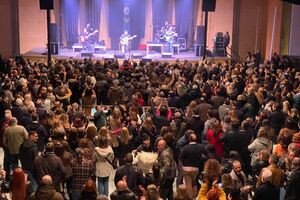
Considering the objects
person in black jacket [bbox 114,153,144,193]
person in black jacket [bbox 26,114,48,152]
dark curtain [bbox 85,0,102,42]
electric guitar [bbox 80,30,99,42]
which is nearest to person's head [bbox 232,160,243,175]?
person in black jacket [bbox 114,153,144,193]

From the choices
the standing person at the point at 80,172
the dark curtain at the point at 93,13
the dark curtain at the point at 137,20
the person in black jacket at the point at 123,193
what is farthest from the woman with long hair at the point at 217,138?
the dark curtain at the point at 93,13

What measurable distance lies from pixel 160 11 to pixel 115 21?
2367 mm

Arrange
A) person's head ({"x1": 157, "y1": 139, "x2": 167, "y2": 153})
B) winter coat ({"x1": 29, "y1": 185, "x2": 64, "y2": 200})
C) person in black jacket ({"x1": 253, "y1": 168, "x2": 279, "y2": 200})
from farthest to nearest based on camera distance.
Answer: person's head ({"x1": 157, "y1": 139, "x2": 167, "y2": 153})
person in black jacket ({"x1": 253, "y1": 168, "x2": 279, "y2": 200})
winter coat ({"x1": 29, "y1": 185, "x2": 64, "y2": 200})

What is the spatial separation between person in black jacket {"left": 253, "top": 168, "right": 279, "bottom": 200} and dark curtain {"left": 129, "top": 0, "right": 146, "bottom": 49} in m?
21.0

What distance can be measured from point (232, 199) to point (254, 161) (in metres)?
1.95

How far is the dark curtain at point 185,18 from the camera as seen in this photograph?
2764 centimetres

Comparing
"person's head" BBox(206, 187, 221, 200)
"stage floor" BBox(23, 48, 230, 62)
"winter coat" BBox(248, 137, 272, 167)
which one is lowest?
"person's head" BBox(206, 187, 221, 200)

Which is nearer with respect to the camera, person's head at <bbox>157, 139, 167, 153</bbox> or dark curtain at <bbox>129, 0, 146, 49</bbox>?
person's head at <bbox>157, 139, 167, 153</bbox>

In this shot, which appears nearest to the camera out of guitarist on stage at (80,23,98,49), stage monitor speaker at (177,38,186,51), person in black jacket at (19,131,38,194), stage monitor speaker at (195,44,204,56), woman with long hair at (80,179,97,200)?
woman with long hair at (80,179,97,200)

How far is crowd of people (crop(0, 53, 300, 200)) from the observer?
24.0 feet

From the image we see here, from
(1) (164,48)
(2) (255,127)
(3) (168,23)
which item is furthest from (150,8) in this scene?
(2) (255,127)

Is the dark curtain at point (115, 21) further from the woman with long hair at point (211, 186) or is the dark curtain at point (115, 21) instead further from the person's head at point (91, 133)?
the woman with long hair at point (211, 186)

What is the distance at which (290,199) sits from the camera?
745 centimetres

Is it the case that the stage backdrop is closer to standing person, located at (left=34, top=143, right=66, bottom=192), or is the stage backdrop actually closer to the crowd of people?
the crowd of people
